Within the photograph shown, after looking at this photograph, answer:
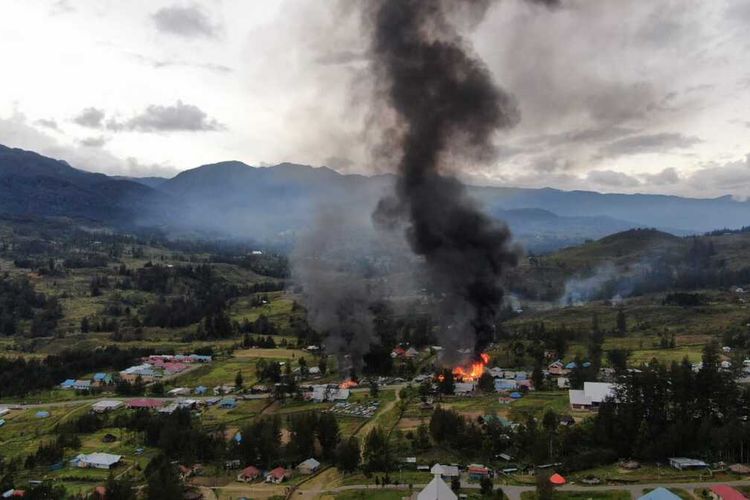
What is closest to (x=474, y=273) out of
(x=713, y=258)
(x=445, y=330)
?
(x=445, y=330)

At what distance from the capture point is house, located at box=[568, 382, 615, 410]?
6269 centimetres

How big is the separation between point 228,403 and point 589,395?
42125 millimetres

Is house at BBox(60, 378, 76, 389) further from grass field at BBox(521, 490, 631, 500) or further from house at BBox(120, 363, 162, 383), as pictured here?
grass field at BBox(521, 490, 631, 500)

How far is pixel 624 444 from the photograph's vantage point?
49875 mm

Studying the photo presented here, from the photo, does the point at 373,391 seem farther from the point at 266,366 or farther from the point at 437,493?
the point at 437,493

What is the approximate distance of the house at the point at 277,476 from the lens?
48866 millimetres

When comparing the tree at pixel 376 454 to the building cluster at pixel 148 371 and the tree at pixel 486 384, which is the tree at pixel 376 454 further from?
the building cluster at pixel 148 371

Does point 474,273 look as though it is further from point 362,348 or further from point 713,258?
point 713,258

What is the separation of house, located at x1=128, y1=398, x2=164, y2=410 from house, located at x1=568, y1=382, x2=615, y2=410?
1927 inches

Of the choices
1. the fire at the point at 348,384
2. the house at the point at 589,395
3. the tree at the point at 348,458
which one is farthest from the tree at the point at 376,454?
the fire at the point at 348,384

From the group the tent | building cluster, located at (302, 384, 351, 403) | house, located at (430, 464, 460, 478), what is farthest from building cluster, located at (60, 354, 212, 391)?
the tent

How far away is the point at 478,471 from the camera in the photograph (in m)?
47.3

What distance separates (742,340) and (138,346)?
10238 cm

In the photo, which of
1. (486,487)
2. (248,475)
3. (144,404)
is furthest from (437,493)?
(144,404)
